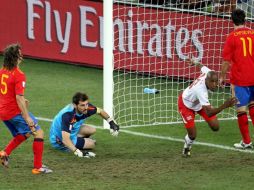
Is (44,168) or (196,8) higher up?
(196,8)

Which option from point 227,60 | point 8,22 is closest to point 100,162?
point 227,60

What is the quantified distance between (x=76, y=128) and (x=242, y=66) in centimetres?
260

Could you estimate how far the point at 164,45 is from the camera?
16.3 m

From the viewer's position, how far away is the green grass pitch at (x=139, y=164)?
34.5 ft

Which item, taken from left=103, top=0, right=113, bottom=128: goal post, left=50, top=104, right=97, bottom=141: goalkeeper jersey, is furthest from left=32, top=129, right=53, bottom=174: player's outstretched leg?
left=103, top=0, right=113, bottom=128: goal post

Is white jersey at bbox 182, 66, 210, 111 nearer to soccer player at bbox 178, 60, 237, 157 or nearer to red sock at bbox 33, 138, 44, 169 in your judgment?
soccer player at bbox 178, 60, 237, 157

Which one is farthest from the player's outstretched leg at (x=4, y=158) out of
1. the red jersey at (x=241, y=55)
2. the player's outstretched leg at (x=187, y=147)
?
the red jersey at (x=241, y=55)

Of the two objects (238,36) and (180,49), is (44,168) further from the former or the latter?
(180,49)

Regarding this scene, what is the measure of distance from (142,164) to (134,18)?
5246mm

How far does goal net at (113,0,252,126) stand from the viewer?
15.9m

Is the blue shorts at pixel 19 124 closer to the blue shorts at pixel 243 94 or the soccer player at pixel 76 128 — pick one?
the soccer player at pixel 76 128

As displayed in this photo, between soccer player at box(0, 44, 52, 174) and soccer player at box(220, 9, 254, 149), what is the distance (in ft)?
9.77

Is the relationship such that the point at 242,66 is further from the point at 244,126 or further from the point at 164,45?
the point at 164,45

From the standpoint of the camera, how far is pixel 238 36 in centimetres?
1235
